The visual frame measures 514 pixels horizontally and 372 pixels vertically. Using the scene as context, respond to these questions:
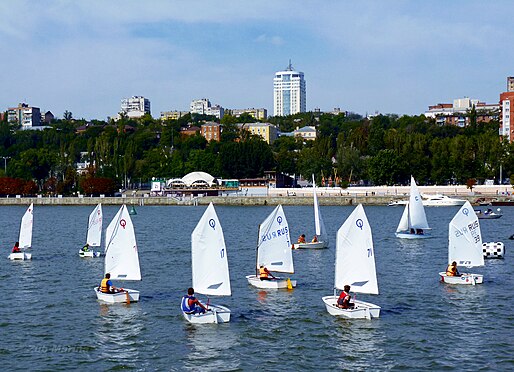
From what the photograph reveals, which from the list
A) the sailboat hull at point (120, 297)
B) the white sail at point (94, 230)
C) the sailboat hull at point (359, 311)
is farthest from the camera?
the white sail at point (94, 230)

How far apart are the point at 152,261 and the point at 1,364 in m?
26.0

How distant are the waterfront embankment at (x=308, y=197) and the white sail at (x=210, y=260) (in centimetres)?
10093

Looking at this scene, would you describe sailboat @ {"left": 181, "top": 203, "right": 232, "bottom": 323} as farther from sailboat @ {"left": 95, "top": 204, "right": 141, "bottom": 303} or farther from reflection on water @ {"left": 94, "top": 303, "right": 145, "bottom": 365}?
sailboat @ {"left": 95, "top": 204, "right": 141, "bottom": 303}

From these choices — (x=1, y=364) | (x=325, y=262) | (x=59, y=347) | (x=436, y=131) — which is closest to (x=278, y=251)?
(x=325, y=262)

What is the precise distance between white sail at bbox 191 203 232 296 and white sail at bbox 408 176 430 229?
33.5 metres

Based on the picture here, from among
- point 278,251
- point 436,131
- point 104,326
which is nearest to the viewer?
point 104,326

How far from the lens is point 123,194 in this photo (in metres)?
168

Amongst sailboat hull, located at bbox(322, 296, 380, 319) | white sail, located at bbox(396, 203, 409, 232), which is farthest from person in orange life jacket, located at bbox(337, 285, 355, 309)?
white sail, located at bbox(396, 203, 409, 232)

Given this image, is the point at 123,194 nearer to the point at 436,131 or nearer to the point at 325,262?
the point at 436,131

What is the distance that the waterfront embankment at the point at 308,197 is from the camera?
13400cm

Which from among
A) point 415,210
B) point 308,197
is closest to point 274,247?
point 415,210

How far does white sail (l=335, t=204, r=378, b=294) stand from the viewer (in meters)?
32.2

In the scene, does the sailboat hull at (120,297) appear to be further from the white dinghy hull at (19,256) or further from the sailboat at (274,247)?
the white dinghy hull at (19,256)

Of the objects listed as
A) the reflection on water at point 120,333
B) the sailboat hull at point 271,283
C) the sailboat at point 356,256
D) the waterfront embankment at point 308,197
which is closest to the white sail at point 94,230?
the sailboat hull at point 271,283
